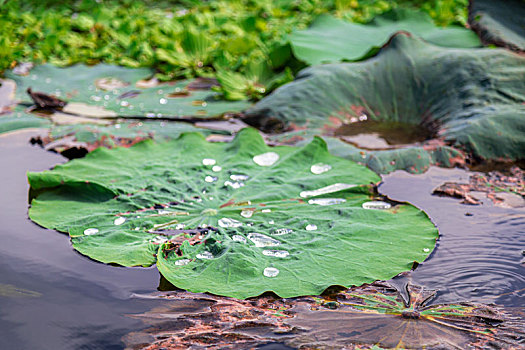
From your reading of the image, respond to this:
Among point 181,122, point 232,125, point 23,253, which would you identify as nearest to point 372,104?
point 232,125

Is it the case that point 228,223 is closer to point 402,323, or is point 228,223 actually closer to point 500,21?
point 402,323

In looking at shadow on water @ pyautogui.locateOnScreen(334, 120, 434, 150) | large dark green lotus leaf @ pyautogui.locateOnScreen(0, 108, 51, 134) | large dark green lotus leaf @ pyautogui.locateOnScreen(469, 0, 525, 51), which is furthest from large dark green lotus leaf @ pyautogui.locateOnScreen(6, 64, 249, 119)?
large dark green lotus leaf @ pyautogui.locateOnScreen(469, 0, 525, 51)

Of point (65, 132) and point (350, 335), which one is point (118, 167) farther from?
point (350, 335)

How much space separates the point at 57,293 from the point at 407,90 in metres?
1.78

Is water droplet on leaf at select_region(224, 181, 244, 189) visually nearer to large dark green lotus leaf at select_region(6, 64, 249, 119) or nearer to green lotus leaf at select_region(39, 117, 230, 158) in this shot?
green lotus leaf at select_region(39, 117, 230, 158)

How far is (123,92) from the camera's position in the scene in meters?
2.92

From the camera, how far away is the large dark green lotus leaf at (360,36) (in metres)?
2.89

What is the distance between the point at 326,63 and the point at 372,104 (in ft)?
1.25

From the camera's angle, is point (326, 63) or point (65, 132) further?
point (326, 63)

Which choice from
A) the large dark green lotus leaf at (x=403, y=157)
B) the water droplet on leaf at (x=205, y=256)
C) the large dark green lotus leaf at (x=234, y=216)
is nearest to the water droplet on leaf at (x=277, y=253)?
the large dark green lotus leaf at (x=234, y=216)

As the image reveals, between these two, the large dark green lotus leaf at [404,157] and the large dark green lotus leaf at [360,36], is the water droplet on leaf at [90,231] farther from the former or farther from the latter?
the large dark green lotus leaf at [360,36]

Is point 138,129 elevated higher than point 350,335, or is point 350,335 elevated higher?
point 350,335

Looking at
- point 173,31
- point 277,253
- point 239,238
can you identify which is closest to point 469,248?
point 277,253

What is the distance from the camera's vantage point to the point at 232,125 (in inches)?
98.8
